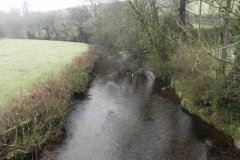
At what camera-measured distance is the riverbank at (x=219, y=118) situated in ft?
37.1

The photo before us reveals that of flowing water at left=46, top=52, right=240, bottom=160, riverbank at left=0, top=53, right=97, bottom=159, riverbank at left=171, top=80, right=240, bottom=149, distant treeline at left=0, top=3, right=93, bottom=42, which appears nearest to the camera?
riverbank at left=0, top=53, right=97, bottom=159

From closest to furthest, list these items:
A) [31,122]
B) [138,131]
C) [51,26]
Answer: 1. [31,122]
2. [138,131]
3. [51,26]

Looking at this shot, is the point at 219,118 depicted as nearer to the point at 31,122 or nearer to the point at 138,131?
the point at 138,131

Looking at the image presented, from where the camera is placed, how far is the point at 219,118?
12.5 metres

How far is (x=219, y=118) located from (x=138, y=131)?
5.18 m

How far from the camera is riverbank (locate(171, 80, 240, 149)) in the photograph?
11.3m

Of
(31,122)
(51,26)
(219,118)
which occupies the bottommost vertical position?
(219,118)

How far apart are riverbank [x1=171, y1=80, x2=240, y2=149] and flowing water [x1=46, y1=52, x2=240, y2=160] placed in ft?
1.25

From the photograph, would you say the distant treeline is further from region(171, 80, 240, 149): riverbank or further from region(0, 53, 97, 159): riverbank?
region(171, 80, 240, 149): riverbank

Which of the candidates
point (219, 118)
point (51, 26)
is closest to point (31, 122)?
point (219, 118)

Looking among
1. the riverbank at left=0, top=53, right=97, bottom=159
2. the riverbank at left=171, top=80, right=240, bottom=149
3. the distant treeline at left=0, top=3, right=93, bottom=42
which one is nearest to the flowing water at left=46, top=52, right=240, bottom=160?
the riverbank at left=171, top=80, right=240, bottom=149

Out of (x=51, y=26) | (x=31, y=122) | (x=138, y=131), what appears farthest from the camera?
(x=51, y=26)

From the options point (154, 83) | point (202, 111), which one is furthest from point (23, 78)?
point (202, 111)

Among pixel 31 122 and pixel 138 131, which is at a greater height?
pixel 31 122
